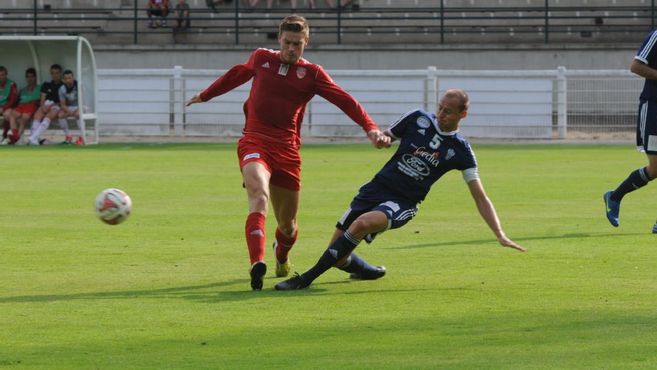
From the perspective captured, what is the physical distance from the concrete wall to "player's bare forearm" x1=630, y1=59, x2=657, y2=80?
23254 millimetres

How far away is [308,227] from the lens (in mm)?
13883

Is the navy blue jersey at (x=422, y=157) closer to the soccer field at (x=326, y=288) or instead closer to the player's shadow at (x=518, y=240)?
the soccer field at (x=326, y=288)

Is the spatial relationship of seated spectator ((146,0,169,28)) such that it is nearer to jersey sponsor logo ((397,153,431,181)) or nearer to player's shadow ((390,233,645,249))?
player's shadow ((390,233,645,249))

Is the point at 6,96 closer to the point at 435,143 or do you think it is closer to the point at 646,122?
the point at 646,122

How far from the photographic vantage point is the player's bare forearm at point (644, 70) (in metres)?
13.3

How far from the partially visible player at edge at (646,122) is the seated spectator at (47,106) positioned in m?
18.2

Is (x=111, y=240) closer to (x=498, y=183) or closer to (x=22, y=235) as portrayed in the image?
(x=22, y=235)

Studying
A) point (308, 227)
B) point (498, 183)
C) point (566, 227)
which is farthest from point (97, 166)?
point (566, 227)

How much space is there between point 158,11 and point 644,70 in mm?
27077

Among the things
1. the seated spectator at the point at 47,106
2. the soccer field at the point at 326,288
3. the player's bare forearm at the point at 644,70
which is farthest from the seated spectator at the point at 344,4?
the player's bare forearm at the point at 644,70

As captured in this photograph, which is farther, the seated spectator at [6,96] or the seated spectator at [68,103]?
the seated spectator at [6,96]

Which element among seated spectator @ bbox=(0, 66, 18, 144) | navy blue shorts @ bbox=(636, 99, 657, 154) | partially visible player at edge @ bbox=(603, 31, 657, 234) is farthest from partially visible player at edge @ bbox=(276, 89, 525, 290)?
seated spectator @ bbox=(0, 66, 18, 144)

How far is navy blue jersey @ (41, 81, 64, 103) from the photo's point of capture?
29719mm

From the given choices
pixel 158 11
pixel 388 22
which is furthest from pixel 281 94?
pixel 158 11
